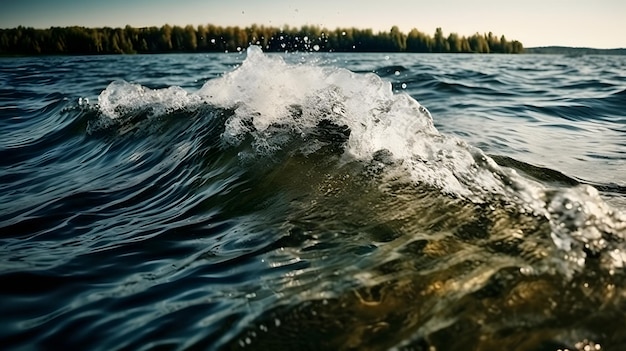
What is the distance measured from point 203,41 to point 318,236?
5216cm

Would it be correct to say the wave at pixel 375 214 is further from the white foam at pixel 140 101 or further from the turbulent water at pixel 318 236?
the white foam at pixel 140 101

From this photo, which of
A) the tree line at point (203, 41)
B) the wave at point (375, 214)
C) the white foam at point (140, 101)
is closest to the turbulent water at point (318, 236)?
the wave at point (375, 214)

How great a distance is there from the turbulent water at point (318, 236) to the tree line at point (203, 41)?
142ft

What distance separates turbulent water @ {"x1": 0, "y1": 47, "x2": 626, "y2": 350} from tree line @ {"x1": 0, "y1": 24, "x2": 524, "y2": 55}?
43191 mm

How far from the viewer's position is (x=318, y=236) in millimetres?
2477

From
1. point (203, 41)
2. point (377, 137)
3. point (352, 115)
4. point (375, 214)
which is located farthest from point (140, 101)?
point (203, 41)

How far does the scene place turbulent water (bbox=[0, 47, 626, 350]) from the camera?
1699 mm

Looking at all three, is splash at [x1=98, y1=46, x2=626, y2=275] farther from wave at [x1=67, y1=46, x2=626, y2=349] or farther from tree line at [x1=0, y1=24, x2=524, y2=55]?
tree line at [x1=0, y1=24, x2=524, y2=55]

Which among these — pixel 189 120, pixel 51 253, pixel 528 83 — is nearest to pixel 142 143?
pixel 189 120

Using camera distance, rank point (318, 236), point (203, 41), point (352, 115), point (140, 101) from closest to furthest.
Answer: point (318, 236) < point (352, 115) < point (140, 101) < point (203, 41)

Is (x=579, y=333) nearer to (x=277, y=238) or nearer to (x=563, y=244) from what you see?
(x=563, y=244)

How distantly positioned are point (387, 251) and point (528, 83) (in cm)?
1245

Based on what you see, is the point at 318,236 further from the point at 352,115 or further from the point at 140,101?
the point at 140,101

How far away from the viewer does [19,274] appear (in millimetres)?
2477
